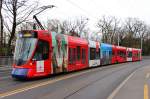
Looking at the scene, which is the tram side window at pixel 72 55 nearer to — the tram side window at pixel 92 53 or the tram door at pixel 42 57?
the tram door at pixel 42 57

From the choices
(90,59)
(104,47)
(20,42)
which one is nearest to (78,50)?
(90,59)

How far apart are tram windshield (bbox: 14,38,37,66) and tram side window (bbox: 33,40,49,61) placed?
14.8 inches

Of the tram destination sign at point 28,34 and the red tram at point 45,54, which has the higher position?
the tram destination sign at point 28,34

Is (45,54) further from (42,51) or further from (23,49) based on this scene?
(23,49)

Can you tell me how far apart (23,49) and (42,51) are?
1.33m

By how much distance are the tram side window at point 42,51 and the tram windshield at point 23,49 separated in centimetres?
38

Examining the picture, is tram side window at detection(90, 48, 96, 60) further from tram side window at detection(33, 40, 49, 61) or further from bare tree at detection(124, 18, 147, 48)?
bare tree at detection(124, 18, 147, 48)

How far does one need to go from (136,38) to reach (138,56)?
184ft

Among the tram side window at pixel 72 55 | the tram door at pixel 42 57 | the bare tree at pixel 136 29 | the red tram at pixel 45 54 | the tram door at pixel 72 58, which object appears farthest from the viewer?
the bare tree at pixel 136 29

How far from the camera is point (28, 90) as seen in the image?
1484 cm

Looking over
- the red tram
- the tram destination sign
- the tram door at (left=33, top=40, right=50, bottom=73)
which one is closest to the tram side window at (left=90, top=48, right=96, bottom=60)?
the red tram

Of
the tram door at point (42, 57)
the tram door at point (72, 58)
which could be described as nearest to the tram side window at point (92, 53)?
the tram door at point (72, 58)

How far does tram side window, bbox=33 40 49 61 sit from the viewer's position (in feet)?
67.5

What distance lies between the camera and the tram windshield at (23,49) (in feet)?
65.8
